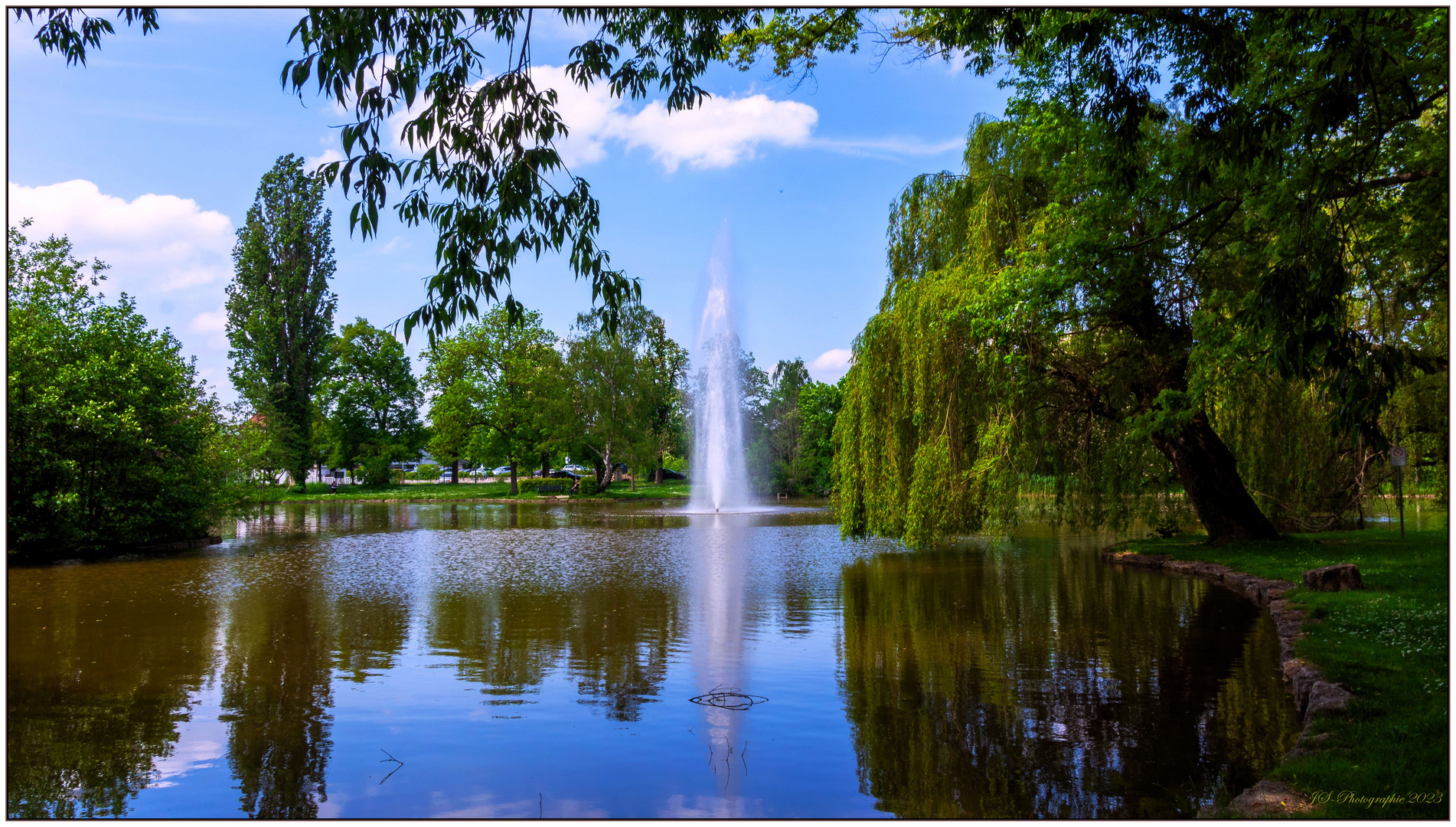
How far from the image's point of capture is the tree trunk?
15609mm

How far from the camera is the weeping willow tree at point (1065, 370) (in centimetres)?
1171

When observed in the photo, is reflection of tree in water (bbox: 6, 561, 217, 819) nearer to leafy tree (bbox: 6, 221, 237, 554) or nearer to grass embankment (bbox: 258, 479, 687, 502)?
leafy tree (bbox: 6, 221, 237, 554)

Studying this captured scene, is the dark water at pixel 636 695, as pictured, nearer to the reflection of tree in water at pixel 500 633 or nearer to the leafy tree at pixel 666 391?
the reflection of tree in water at pixel 500 633

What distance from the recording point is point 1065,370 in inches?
598

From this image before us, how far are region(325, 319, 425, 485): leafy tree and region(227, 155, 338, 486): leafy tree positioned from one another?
282 inches

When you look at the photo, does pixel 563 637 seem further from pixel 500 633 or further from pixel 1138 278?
pixel 1138 278

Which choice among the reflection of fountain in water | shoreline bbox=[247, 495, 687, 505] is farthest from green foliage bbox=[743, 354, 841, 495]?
the reflection of fountain in water

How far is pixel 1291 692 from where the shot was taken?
7113mm

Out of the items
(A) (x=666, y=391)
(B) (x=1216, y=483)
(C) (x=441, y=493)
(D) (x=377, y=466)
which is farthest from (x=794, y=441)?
(B) (x=1216, y=483)

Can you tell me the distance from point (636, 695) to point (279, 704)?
2987mm

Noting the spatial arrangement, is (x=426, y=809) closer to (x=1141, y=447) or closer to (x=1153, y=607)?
(x=1153, y=607)

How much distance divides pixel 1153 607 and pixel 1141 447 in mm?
5580

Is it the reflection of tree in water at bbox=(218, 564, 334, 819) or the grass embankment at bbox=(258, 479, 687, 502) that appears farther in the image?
the grass embankment at bbox=(258, 479, 687, 502)

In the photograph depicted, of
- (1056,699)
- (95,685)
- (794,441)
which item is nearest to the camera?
(1056,699)
